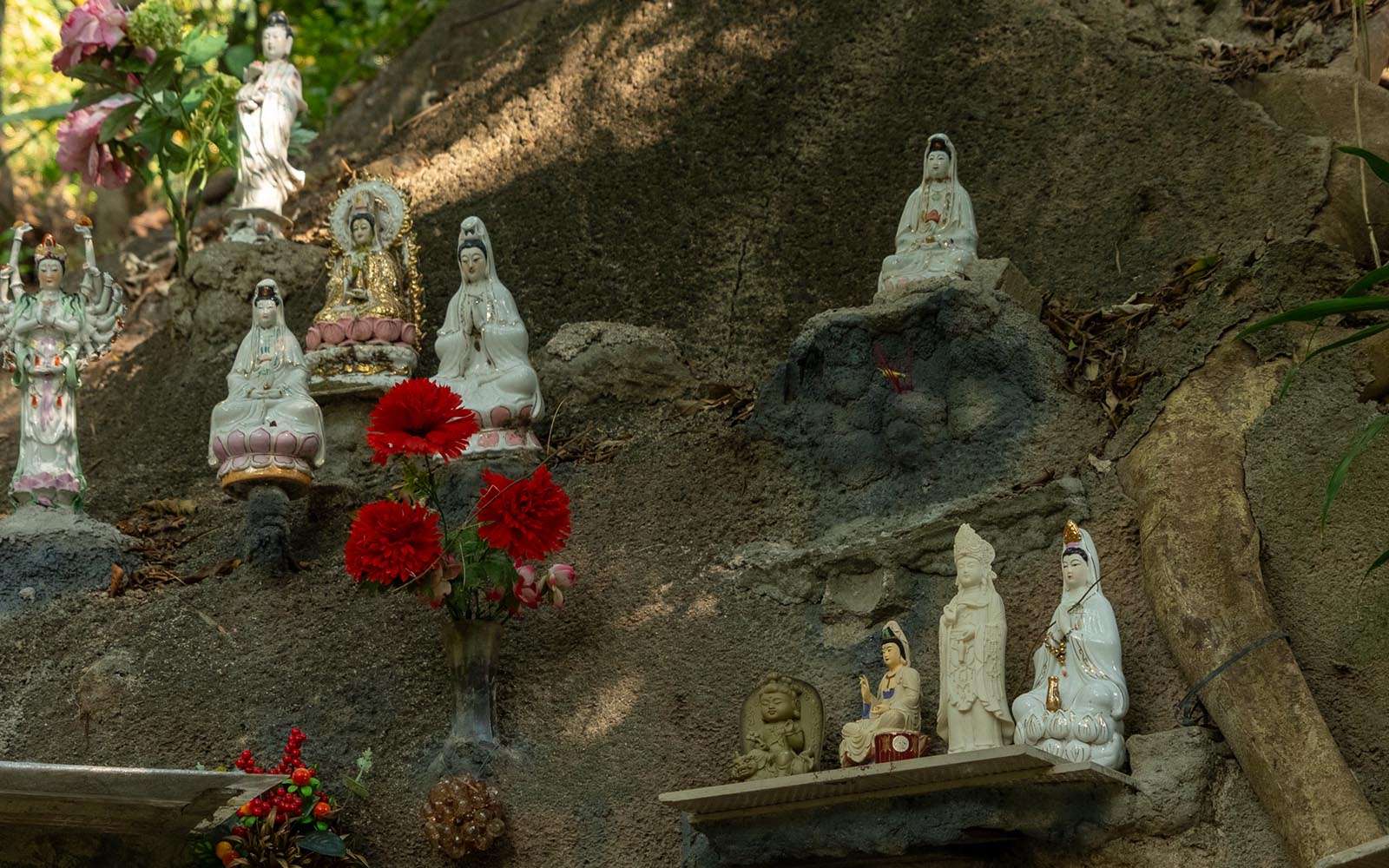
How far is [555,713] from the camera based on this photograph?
21.8ft

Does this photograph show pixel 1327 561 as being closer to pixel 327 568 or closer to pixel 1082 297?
pixel 1082 297

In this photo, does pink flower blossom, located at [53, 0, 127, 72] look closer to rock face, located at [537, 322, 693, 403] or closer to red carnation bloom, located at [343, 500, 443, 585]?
rock face, located at [537, 322, 693, 403]

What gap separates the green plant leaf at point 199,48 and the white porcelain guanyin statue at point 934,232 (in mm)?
4055

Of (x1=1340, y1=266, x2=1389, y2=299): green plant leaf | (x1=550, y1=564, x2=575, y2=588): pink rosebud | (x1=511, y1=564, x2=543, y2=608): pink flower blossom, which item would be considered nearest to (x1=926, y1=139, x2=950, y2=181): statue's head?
(x1=550, y1=564, x2=575, y2=588): pink rosebud

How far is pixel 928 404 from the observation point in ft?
23.0

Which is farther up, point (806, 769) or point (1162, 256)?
point (1162, 256)

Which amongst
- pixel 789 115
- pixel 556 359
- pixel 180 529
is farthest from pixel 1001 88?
pixel 180 529

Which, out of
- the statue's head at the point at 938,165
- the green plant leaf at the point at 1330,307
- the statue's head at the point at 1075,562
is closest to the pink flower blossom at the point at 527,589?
the statue's head at the point at 1075,562

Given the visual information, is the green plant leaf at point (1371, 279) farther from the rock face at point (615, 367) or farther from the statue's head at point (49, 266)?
the statue's head at point (49, 266)

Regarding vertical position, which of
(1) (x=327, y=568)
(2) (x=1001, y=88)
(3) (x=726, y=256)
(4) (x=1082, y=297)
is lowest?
(1) (x=327, y=568)

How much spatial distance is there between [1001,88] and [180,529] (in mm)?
4593

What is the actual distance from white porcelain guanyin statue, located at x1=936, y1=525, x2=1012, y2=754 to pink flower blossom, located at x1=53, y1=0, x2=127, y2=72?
18.2 ft

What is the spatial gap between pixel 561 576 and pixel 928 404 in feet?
5.23

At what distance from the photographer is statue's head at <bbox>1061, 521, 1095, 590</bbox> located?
5793 mm
